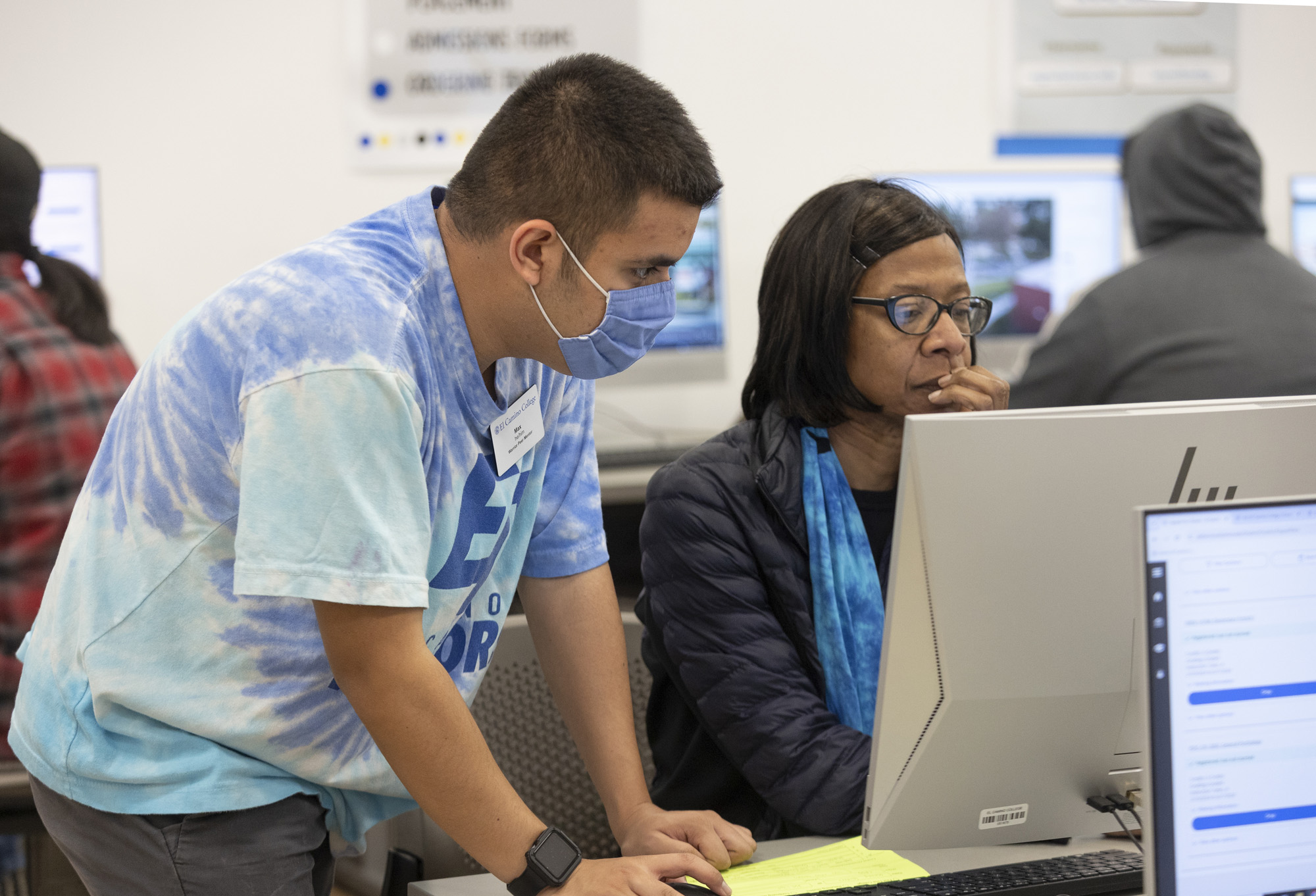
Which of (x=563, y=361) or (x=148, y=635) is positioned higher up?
(x=563, y=361)

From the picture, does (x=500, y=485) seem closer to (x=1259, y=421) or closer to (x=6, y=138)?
(x=1259, y=421)

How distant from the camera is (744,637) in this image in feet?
4.13

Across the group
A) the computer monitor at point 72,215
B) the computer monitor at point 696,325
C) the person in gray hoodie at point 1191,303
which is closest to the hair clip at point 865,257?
the person in gray hoodie at point 1191,303

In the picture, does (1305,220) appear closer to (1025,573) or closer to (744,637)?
(744,637)

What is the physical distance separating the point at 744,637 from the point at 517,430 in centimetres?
39

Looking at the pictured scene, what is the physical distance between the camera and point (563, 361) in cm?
104

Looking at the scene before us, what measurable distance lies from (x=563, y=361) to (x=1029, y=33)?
123 inches

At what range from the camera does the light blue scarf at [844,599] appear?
1.29m

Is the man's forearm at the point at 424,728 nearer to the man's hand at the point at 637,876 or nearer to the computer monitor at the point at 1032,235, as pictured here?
the man's hand at the point at 637,876

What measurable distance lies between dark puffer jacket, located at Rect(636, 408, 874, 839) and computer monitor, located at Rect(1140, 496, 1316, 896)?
44 cm

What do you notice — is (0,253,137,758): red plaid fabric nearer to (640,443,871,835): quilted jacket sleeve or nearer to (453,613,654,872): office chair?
(453,613,654,872): office chair

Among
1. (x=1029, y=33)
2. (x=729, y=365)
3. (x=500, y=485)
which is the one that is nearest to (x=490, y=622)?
(x=500, y=485)

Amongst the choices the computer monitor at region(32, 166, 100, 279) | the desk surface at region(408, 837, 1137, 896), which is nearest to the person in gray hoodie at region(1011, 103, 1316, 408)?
the desk surface at region(408, 837, 1137, 896)

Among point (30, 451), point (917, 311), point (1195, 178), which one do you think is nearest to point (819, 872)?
point (917, 311)
